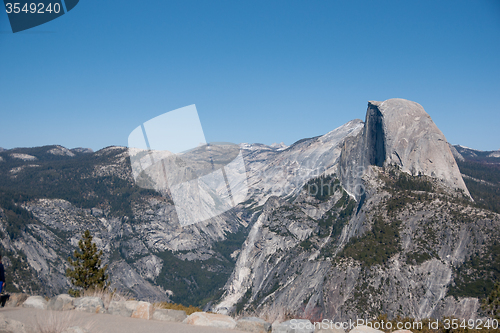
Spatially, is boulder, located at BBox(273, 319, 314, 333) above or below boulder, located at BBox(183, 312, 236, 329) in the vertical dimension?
below

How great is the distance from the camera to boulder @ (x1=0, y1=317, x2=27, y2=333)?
8.02 meters

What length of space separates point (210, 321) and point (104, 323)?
3312 mm

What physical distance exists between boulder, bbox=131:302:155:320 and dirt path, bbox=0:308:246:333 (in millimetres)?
463

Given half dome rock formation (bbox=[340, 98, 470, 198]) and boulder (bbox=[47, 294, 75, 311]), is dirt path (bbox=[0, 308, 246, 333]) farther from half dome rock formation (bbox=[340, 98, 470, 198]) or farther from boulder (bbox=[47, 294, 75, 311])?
half dome rock formation (bbox=[340, 98, 470, 198])

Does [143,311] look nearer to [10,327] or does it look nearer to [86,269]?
[10,327]

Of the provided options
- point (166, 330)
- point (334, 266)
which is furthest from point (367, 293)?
point (166, 330)

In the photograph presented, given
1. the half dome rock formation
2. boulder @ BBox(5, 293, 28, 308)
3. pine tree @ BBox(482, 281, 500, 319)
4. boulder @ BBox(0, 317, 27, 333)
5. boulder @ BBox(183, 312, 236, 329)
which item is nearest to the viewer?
boulder @ BBox(0, 317, 27, 333)

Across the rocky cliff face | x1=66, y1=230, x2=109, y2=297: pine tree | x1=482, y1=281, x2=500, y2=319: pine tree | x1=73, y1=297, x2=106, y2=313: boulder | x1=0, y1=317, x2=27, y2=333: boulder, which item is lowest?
the rocky cliff face

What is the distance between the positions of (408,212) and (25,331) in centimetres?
10144

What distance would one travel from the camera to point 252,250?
17275 cm

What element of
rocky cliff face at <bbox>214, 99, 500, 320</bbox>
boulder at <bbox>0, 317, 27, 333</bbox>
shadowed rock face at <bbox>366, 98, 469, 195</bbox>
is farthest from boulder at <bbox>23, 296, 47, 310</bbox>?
shadowed rock face at <bbox>366, 98, 469, 195</bbox>

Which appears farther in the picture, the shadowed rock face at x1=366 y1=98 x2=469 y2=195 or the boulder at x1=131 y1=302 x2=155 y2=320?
the shadowed rock face at x1=366 y1=98 x2=469 y2=195

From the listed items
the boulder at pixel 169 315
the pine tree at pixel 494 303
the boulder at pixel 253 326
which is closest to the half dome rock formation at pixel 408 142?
the pine tree at pixel 494 303

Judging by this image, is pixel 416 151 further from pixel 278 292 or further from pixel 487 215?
pixel 278 292
